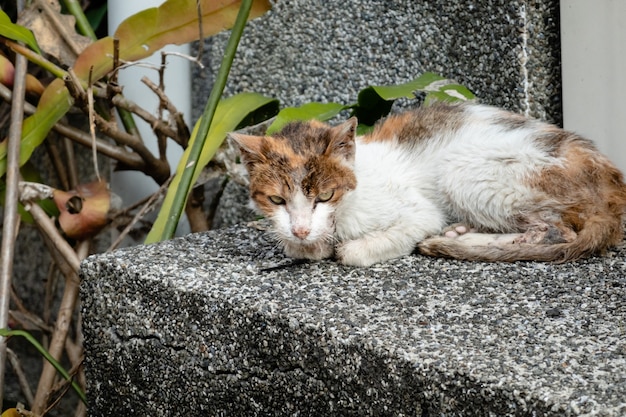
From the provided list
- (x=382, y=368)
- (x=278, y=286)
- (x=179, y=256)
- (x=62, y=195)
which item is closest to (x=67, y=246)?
(x=62, y=195)

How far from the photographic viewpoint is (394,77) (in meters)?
3.28

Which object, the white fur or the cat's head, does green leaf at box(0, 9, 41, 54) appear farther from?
the white fur

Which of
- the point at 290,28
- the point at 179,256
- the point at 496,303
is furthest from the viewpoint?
the point at 290,28

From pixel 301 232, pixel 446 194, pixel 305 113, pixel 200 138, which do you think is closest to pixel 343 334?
pixel 301 232

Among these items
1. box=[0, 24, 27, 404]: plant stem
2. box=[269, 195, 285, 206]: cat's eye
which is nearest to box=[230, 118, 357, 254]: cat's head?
box=[269, 195, 285, 206]: cat's eye

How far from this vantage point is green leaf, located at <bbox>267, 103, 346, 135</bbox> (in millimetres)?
2887

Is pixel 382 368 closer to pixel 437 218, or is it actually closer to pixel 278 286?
pixel 278 286

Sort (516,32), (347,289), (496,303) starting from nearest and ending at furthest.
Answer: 1. (496,303)
2. (347,289)
3. (516,32)

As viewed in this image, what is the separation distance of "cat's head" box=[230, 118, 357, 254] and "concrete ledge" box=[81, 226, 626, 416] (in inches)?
5.5

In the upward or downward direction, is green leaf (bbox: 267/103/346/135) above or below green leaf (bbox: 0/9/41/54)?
below

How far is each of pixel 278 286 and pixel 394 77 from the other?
51.8 inches

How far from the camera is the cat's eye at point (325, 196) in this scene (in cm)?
232

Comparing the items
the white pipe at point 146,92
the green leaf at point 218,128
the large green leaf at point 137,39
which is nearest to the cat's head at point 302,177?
the green leaf at point 218,128

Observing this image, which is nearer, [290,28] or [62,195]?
[62,195]
